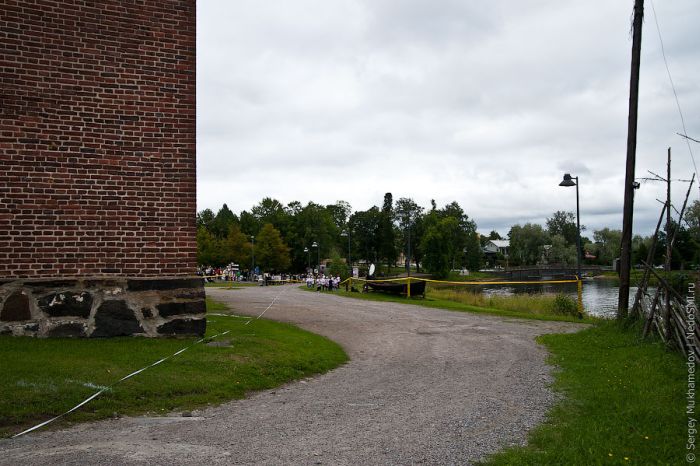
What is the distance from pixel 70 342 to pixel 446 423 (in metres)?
5.84

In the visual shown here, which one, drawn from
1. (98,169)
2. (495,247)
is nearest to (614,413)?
(98,169)

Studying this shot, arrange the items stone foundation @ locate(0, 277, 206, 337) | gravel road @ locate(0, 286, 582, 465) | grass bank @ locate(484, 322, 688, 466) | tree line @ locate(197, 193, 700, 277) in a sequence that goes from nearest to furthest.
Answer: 1. grass bank @ locate(484, 322, 688, 466)
2. gravel road @ locate(0, 286, 582, 465)
3. stone foundation @ locate(0, 277, 206, 337)
4. tree line @ locate(197, 193, 700, 277)

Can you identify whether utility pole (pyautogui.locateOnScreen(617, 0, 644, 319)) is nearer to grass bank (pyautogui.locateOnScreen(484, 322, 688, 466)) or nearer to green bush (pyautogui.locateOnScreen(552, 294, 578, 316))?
green bush (pyautogui.locateOnScreen(552, 294, 578, 316))

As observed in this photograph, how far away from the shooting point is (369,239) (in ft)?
357

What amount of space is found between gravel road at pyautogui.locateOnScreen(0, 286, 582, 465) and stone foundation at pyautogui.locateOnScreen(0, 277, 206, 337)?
2.69 m

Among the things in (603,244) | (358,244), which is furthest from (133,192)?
(603,244)

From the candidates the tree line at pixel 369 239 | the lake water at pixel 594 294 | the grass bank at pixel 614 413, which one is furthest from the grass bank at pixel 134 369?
the tree line at pixel 369 239

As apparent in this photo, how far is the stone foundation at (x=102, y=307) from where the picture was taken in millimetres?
8344

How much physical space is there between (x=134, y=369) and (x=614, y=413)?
230 inches

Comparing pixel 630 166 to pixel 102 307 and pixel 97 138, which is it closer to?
pixel 97 138

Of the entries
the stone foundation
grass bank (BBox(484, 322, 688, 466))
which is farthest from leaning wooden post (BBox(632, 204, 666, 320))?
the stone foundation

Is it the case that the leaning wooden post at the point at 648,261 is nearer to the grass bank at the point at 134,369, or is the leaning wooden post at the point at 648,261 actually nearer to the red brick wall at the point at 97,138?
the grass bank at the point at 134,369

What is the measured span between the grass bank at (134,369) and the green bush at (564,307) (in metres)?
12.2

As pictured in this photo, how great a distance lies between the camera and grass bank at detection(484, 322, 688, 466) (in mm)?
4488
